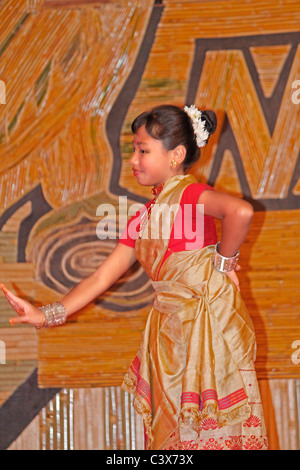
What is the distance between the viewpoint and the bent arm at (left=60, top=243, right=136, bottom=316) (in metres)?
2.11

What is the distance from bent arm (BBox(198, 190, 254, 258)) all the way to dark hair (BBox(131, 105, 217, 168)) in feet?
0.95

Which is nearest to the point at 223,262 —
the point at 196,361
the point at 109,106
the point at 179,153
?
the point at 196,361

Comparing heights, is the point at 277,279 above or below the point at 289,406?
above

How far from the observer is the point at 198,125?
6.85 feet

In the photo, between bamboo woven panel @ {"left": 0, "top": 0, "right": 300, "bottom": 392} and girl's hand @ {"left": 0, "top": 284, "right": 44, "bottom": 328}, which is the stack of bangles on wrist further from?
bamboo woven panel @ {"left": 0, "top": 0, "right": 300, "bottom": 392}

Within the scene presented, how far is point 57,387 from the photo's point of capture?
285 cm

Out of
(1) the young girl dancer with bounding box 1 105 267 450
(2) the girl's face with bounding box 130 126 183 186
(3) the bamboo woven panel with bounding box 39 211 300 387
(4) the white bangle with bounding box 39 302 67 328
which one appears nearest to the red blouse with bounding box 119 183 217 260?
(1) the young girl dancer with bounding box 1 105 267 450

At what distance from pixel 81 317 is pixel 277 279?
0.97 m

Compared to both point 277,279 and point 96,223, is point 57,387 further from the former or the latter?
point 277,279

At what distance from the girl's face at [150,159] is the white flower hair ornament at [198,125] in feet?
0.39

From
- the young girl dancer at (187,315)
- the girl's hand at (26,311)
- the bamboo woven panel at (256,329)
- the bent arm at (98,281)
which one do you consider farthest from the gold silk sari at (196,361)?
the bamboo woven panel at (256,329)

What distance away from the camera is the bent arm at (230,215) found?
1.75m

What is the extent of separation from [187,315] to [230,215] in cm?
36
